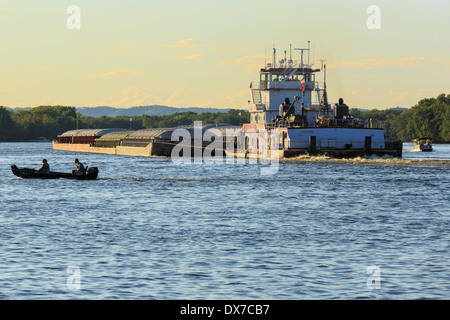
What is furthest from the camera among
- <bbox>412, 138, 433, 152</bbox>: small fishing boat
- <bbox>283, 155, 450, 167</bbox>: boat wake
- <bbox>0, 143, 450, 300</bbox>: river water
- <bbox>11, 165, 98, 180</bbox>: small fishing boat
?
<bbox>412, 138, 433, 152</bbox>: small fishing boat

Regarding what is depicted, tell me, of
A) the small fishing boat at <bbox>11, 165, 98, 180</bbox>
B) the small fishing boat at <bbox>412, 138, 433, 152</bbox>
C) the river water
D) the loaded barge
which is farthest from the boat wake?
the small fishing boat at <bbox>412, 138, 433, 152</bbox>

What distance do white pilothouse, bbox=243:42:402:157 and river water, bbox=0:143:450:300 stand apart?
113 ft

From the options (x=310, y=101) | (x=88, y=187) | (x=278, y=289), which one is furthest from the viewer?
(x=310, y=101)

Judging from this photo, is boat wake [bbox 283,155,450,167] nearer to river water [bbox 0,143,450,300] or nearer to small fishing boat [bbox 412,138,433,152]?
river water [bbox 0,143,450,300]

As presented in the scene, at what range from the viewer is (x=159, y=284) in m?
21.0

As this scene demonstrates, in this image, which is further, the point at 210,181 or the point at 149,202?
the point at 210,181

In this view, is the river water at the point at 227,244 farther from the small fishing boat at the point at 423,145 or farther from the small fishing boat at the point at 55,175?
the small fishing boat at the point at 423,145

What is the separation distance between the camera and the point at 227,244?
91.4 ft

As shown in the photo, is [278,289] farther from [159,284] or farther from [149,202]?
[149,202]

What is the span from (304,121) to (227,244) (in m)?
69.8

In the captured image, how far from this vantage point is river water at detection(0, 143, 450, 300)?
20.5m
